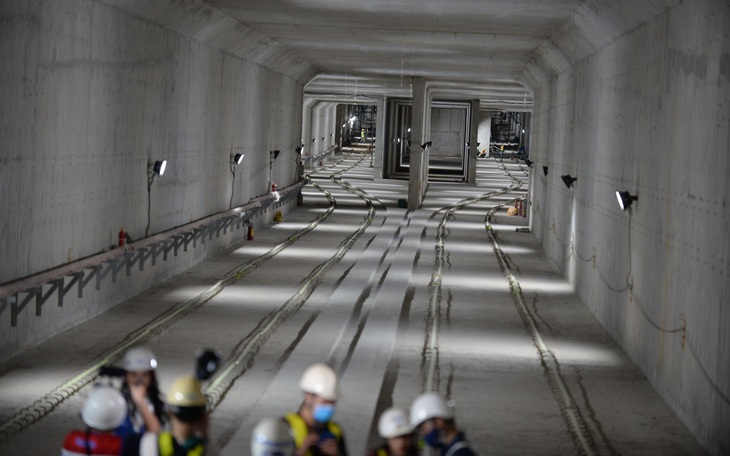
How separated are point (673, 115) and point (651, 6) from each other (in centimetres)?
216

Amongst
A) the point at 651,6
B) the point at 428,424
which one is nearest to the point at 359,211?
the point at 651,6

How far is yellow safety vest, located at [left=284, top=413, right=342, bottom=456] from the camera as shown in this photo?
23.9 feet

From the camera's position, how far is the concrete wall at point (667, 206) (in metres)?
14.0

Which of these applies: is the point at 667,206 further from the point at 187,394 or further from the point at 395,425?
the point at 187,394

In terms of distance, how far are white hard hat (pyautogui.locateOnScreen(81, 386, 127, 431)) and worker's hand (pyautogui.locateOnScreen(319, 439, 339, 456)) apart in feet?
4.38

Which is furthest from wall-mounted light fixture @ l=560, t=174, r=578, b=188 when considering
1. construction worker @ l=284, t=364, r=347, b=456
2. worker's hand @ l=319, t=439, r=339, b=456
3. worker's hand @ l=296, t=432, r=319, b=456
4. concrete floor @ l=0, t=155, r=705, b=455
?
worker's hand @ l=296, t=432, r=319, b=456

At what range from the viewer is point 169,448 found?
6969 mm

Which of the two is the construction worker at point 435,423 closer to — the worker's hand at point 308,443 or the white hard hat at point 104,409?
the worker's hand at point 308,443

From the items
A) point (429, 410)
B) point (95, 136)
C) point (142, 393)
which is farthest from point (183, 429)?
point (95, 136)

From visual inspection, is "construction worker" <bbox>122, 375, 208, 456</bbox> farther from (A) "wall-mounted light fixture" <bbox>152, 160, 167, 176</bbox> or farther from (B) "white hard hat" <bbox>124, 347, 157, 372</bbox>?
(A) "wall-mounted light fixture" <bbox>152, 160, 167, 176</bbox>

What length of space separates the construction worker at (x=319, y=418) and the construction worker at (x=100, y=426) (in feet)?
3.55

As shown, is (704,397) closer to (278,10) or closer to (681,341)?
(681,341)

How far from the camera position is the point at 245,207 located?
115 ft

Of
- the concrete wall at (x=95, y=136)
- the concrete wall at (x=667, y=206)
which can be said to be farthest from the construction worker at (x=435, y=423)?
the concrete wall at (x=95, y=136)
